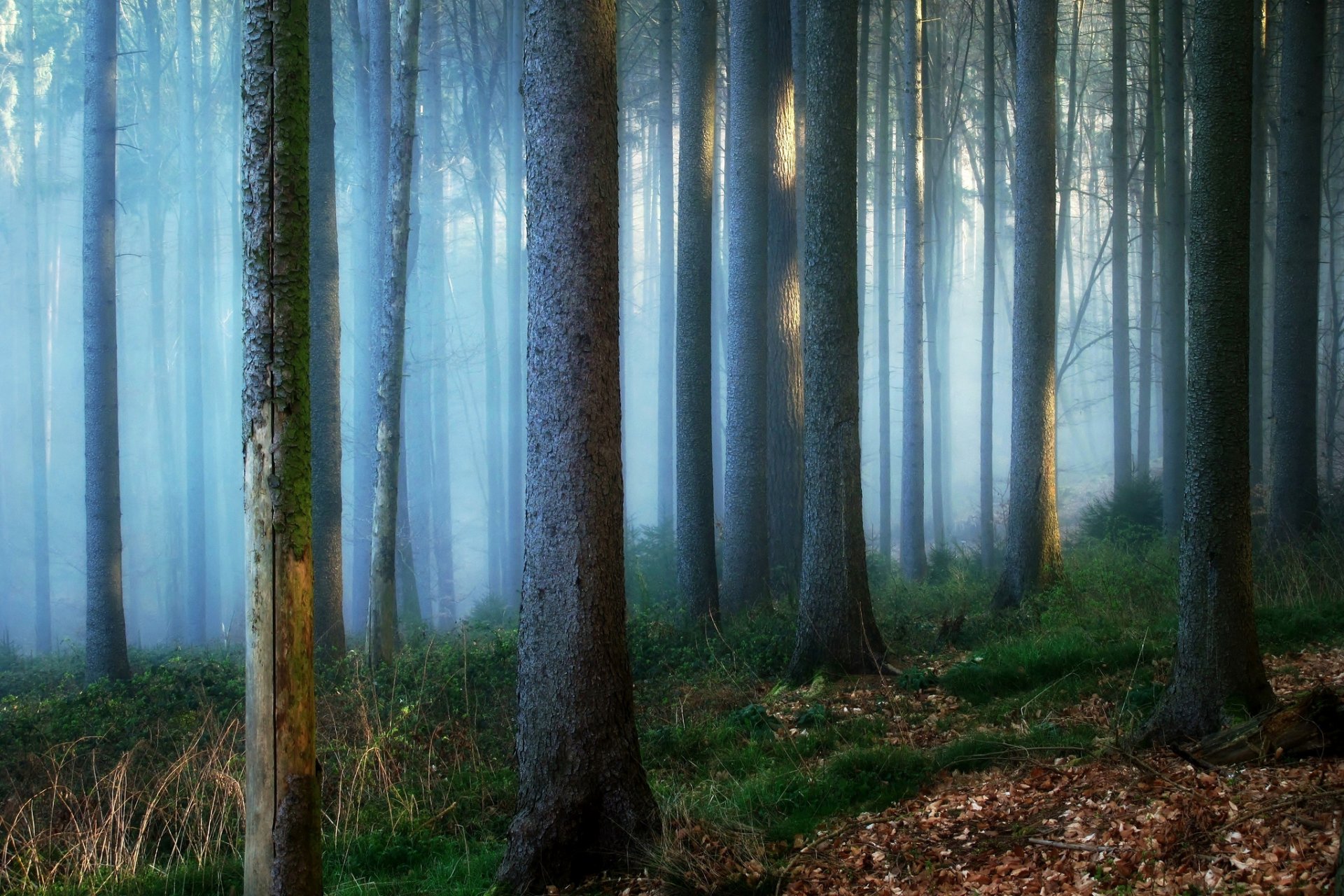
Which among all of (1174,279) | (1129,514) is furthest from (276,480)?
(1174,279)

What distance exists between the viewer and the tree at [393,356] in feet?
39.7

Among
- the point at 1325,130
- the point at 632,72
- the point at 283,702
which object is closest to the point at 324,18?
the point at 283,702

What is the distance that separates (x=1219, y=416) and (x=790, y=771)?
378cm

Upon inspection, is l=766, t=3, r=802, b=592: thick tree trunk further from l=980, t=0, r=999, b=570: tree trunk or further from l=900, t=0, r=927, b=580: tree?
l=980, t=0, r=999, b=570: tree trunk

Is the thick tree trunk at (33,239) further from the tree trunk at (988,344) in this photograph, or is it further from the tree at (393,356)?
the tree trunk at (988,344)

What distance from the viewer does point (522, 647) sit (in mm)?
5570

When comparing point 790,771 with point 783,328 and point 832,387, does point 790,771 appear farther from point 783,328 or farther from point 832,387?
point 783,328

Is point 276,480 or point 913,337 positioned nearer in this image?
point 276,480

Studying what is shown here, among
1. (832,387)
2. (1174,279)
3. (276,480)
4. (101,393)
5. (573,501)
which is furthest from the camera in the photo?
(1174,279)

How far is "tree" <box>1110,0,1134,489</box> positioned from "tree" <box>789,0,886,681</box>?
12364 millimetres

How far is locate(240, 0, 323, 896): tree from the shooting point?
3834mm

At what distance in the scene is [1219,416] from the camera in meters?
5.86

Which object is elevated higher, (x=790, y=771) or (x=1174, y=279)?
(x=1174, y=279)

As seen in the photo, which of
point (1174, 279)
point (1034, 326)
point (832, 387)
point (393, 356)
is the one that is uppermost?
point (1174, 279)
